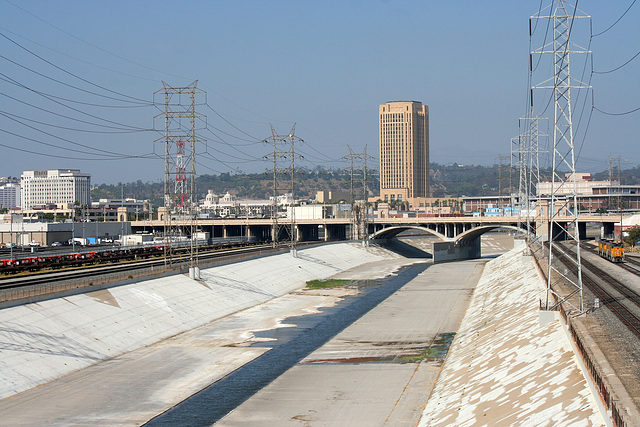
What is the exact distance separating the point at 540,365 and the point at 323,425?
1098 centimetres

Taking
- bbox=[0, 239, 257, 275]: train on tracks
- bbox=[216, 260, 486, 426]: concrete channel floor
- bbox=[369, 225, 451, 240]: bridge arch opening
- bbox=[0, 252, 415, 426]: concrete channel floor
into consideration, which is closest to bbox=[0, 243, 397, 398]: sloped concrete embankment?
bbox=[0, 252, 415, 426]: concrete channel floor

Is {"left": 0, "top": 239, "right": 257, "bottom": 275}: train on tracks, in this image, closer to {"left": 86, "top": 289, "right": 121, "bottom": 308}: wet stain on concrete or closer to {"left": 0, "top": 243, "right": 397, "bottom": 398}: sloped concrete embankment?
{"left": 0, "top": 243, "right": 397, "bottom": 398}: sloped concrete embankment

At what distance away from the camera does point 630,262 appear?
82250 mm

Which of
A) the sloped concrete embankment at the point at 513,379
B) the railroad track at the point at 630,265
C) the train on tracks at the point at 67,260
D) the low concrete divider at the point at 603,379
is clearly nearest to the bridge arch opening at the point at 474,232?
the railroad track at the point at 630,265

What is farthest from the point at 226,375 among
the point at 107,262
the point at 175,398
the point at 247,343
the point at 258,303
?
the point at 107,262

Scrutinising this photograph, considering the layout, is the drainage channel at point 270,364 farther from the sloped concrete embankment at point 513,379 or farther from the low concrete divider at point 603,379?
the low concrete divider at point 603,379

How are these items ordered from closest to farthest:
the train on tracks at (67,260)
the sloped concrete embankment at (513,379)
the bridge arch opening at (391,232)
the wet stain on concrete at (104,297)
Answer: the sloped concrete embankment at (513,379), the wet stain on concrete at (104,297), the train on tracks at (67,260), the bridge arch opening at (391,232)

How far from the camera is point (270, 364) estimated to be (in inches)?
1805

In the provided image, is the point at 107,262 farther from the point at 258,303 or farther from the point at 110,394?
the point at 110,394

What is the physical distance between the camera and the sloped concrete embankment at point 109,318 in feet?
138

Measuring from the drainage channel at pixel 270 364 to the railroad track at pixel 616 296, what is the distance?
812 inches

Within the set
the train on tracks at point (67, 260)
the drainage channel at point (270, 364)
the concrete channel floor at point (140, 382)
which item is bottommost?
the drainage channel at point (270, 364)

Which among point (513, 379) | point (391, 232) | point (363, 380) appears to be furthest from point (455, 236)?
point (513, 379)

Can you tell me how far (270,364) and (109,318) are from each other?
15659 millimetres
